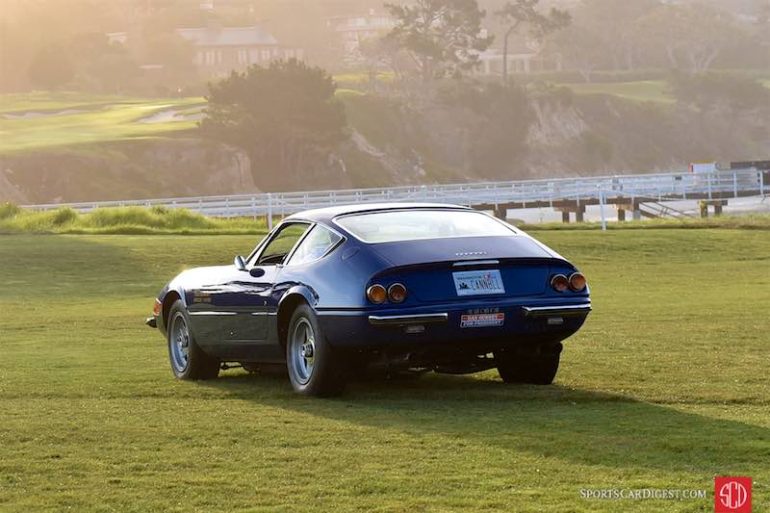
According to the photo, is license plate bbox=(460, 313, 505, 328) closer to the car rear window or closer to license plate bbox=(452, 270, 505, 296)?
license plate bbox=(452, 270, 505, 296)

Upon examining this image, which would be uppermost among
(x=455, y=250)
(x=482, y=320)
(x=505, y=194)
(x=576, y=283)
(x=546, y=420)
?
(x=455, y=250)

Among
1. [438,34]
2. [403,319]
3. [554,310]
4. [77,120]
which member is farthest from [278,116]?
[403,319]

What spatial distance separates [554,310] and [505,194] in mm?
61900

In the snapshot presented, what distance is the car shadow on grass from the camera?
336 inches

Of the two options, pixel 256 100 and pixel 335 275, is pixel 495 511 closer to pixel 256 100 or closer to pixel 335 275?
pixel 335 275

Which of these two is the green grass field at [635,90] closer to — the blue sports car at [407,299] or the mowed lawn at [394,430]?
the mowed lawn at [394,430]

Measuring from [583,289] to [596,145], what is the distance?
14715 centimetres

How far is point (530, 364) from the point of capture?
11.9 meters

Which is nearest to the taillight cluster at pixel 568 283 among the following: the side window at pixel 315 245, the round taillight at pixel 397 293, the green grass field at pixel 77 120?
the round taillight at pixel 397 293

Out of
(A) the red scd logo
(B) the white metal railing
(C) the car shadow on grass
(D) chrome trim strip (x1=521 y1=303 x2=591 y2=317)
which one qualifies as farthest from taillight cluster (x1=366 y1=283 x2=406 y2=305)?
(B) the white metal railing

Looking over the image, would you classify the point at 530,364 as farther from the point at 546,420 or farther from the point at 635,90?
the point at 635,90

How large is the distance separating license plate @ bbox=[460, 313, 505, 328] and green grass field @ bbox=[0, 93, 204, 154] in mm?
101632

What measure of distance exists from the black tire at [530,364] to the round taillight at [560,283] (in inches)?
20.2

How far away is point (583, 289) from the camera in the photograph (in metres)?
11.4
